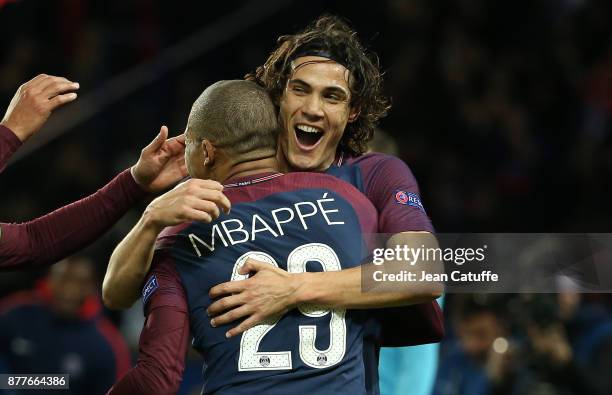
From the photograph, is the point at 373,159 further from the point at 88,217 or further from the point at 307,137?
the point at 88,217

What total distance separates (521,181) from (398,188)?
245 inches

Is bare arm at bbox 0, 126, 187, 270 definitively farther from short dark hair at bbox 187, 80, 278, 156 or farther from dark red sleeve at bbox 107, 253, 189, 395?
dark red sleeve at bbox 107, 253, 189, 395

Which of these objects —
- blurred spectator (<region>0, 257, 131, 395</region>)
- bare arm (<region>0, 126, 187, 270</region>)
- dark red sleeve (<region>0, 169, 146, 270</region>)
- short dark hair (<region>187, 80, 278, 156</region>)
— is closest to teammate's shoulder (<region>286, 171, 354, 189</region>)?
short dark hair (<region>187, 80, 278, 156</region>)

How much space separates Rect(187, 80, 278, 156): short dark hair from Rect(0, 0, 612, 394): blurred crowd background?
484 cm

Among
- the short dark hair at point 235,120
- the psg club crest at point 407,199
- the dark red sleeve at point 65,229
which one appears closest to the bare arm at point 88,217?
the dark red sleeve at point 65,229

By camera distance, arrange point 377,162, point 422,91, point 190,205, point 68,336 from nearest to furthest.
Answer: point 190,205 < point 377,162 < point 68,336 < point 422,91

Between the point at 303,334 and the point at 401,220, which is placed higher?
the point at 401,220

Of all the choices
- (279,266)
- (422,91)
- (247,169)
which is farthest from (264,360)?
(422,91)

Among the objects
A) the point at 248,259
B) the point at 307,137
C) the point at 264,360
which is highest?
the point at 307,137

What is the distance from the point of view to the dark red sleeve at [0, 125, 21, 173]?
3580 millimetres

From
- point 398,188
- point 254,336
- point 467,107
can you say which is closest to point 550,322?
point 398,188

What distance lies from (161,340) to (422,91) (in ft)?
24.3

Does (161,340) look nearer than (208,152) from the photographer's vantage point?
Yes

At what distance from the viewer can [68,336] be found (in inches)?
302
